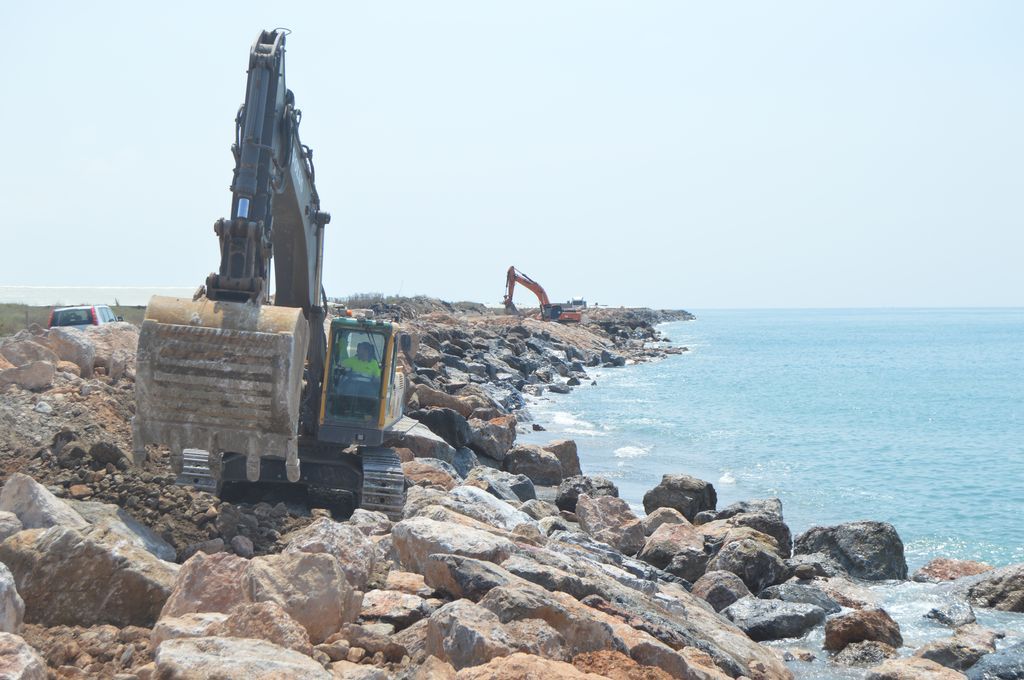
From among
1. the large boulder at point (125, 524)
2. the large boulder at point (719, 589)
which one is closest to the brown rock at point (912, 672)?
the large boulder at point (719, 589)

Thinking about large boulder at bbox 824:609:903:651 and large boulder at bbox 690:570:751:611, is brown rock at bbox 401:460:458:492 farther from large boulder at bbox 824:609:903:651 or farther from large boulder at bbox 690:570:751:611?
large boulder at bbox 824:609:903:651

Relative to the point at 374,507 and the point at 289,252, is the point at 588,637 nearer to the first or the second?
the point at 374,507

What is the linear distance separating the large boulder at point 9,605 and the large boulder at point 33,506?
1695 millimetres

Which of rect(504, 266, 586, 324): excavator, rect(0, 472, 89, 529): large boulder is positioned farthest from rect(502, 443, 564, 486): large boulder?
rect(504, 266, 586, 324): excavator

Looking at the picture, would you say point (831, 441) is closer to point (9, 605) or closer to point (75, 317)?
point (75, 317)

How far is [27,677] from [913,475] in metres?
22.2

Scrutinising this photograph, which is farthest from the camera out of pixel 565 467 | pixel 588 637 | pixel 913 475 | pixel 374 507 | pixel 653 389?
pixel 653 389

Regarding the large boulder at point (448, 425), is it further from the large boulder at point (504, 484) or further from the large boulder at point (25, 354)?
the large boulder at point (25, 354)

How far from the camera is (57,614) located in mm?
6055

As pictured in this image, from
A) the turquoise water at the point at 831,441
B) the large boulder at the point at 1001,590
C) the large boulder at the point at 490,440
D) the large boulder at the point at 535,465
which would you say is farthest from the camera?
the large boulder at the point at 490,440

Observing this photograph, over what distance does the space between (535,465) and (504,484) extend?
3645 mm

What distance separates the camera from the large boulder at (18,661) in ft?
14.7

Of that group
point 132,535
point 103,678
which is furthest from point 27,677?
point 132,535

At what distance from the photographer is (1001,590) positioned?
12328 millimetres
